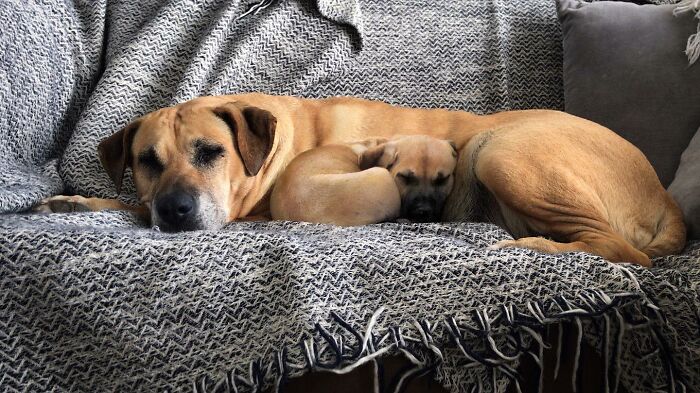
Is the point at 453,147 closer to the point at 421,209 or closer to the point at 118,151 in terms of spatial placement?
the point at 421,209

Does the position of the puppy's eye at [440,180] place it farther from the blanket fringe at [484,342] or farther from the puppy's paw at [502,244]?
the blanket fringe at [484,342]

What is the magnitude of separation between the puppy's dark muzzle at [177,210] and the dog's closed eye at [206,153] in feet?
0.61

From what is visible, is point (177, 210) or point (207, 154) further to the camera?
point (207, 154)

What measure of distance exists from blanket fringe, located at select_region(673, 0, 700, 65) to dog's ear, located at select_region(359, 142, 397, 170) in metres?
1.22

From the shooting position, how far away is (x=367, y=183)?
7.52ft

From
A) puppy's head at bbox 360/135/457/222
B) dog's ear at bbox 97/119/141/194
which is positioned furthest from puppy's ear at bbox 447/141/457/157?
dog's ear at bbox 97/119/141/194

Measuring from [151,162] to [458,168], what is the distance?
3.63ft

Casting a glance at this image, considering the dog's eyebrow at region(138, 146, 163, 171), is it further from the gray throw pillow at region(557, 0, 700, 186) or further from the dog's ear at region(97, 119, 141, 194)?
the gray throw pillow at region(557, 0, 700, 186)

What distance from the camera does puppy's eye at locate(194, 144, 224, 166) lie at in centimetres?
238

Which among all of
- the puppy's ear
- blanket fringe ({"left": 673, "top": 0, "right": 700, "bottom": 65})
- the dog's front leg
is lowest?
the dog's front leg

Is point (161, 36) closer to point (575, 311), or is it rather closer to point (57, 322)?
point (57, 322)

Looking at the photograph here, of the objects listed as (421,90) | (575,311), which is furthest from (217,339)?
(421,90)

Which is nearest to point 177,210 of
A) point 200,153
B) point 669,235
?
point 200,153

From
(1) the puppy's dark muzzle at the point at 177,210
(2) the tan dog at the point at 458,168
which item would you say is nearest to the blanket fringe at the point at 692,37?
(2) the tan dog at the point at 458,168
